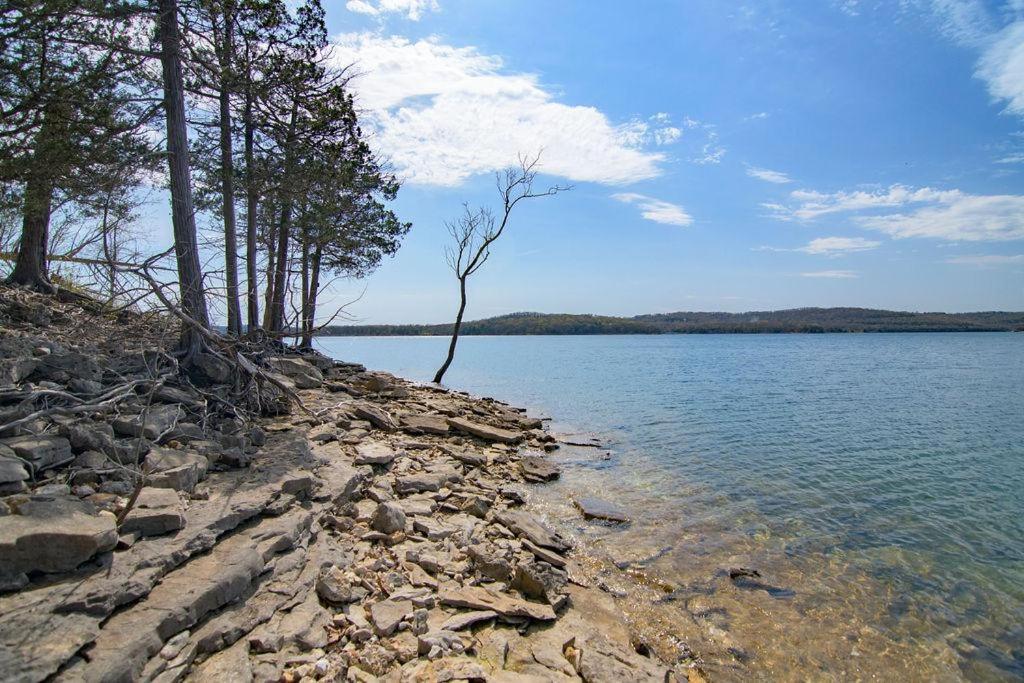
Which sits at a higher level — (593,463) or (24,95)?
(24,95)

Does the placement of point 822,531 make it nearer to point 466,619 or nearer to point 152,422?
point 466,619

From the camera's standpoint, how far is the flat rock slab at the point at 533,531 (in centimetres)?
755

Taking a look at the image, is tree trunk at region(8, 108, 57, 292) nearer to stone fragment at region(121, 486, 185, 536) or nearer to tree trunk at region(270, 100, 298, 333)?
tree trunk at region(270, 100, 298, 333)

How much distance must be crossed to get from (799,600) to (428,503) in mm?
5178

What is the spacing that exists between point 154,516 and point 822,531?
31.3ft

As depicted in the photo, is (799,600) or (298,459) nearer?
(799,600)

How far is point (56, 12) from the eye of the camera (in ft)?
30.2

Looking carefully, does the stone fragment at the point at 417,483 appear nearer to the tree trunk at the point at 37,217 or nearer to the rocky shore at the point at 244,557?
the rocky shore at the point at 244,557

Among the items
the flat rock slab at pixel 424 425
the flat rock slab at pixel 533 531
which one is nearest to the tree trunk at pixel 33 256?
the flat rock slab at pixel 424 425

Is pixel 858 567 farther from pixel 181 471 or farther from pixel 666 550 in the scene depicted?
pixel 181 471

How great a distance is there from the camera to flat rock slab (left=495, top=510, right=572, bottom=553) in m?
7.55

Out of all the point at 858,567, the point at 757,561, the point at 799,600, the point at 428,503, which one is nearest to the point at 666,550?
the point at 757,561

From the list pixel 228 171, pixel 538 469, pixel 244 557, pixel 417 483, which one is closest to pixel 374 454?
pixel 417 483

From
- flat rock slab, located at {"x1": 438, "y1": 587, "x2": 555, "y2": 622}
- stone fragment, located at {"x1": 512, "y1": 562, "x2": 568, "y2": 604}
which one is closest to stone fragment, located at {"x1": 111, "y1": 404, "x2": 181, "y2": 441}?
flat rock slab, located at {"x1": 438, "y1": 587, "x2": 555, "y2": 622}
